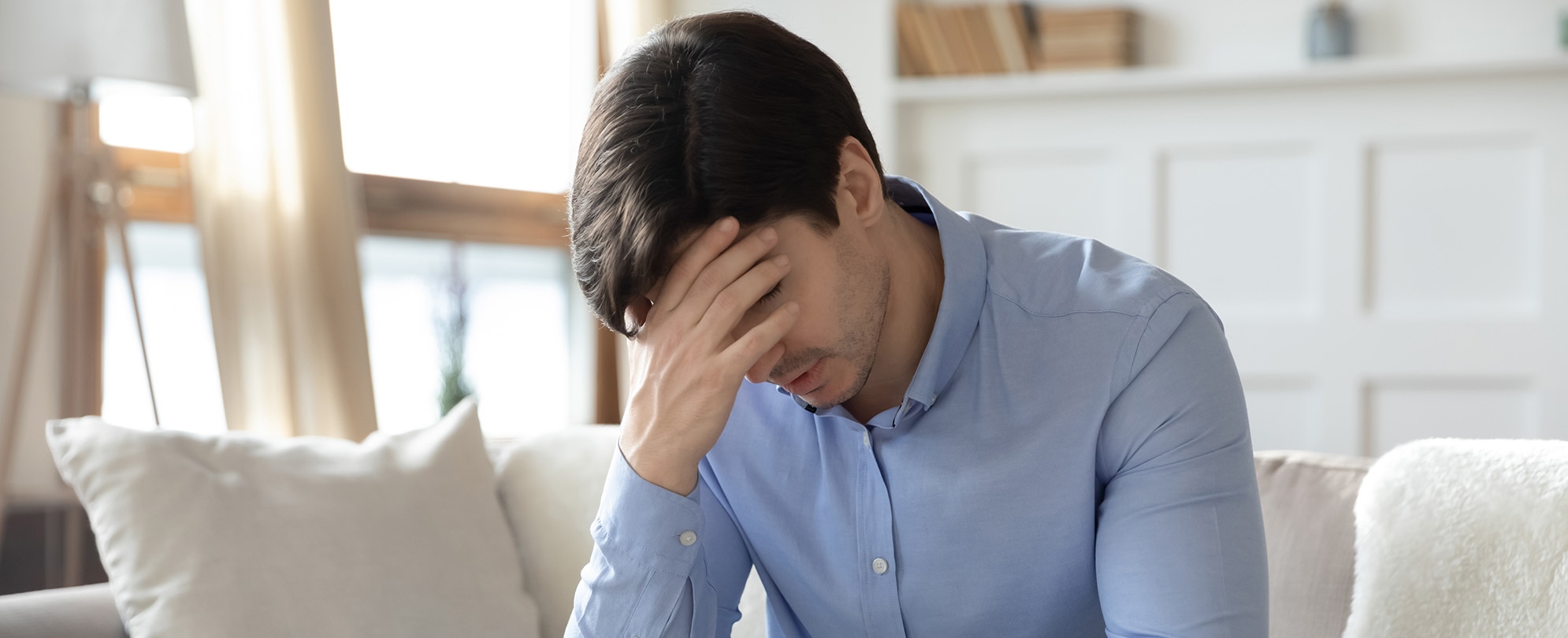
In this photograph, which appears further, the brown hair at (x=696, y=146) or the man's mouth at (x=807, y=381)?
the man's mouth at (x=807, y=381)

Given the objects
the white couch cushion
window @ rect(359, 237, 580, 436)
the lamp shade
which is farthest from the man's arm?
window @ rect(359, 237, 580, 436)

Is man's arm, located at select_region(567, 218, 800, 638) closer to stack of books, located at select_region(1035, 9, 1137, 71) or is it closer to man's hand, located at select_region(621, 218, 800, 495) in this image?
man's hand, located at select_region(621, 218, 800, 495)

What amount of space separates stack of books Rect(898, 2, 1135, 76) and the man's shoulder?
2.59m

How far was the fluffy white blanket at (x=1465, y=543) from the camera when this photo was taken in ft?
4.15

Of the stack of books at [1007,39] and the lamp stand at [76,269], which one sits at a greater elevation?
the stack of books at [1007,39]

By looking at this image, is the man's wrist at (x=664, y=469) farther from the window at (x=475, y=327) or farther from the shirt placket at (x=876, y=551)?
the window at (x=475, y=327)

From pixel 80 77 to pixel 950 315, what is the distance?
1494 millimetres

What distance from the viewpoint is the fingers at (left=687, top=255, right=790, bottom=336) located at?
1.03 meters

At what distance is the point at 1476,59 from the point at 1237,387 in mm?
2769

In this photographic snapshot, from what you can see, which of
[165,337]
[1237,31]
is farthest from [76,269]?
[1237,31]

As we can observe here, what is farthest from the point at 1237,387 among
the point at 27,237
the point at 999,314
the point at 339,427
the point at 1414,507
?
the point at 27,237

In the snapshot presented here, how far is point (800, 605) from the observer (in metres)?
1.26

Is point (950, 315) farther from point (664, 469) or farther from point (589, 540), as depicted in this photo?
point (589, 540)

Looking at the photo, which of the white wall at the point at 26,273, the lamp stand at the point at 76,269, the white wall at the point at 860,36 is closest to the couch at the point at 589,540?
the lamp stand at the point at 76,269
